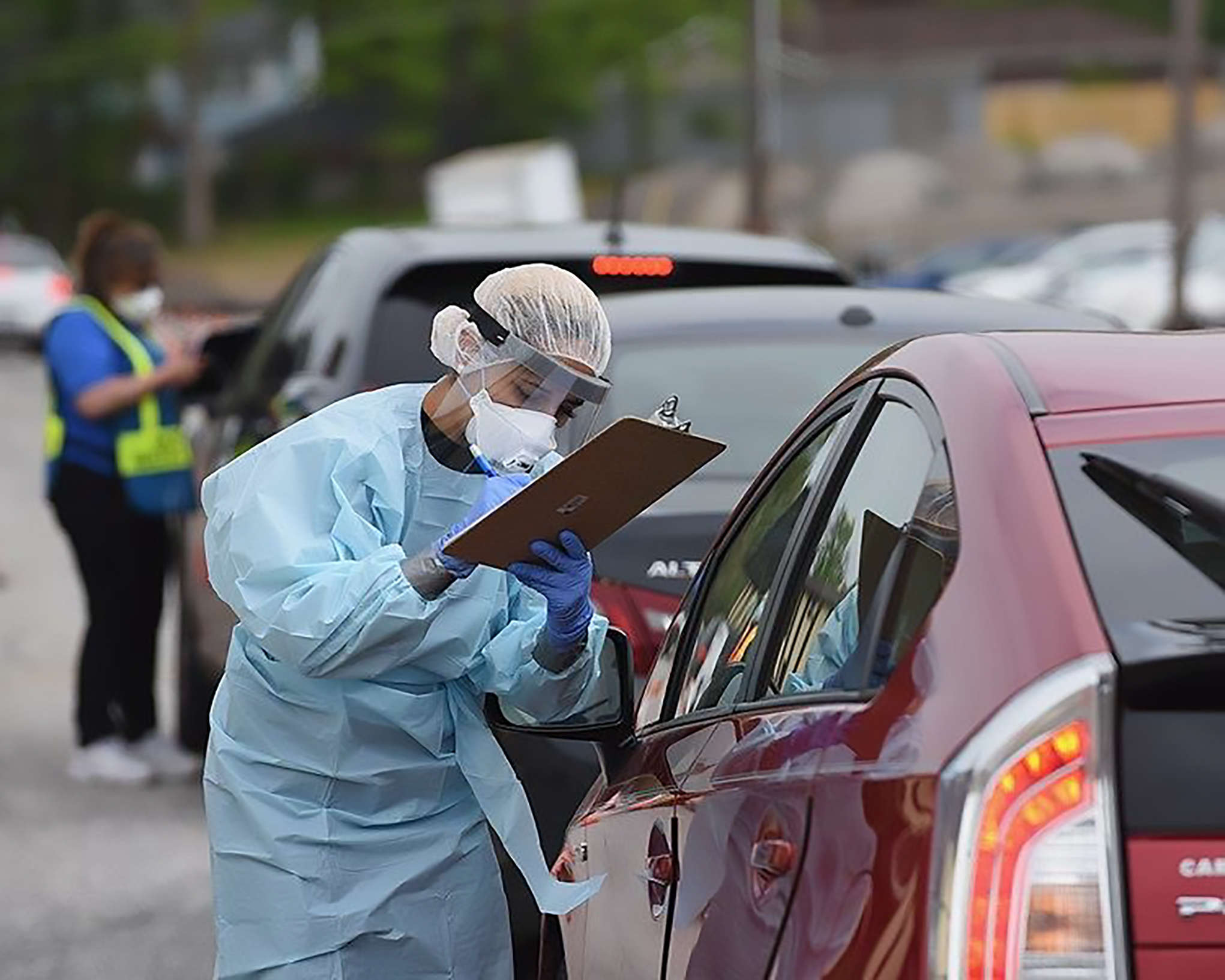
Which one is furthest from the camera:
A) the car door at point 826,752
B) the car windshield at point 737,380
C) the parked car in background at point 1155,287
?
the parked car in background at point 1155,287

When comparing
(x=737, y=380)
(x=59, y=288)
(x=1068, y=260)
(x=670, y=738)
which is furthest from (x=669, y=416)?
(x=59, y=288)

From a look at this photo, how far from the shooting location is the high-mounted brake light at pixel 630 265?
777 cm

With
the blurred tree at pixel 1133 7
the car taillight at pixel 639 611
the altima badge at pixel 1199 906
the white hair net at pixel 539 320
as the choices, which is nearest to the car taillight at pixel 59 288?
the car taillight at pixel 639 611

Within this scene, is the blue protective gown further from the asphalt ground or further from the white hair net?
the asphalt ground

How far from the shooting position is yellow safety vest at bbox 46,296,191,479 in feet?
30.4

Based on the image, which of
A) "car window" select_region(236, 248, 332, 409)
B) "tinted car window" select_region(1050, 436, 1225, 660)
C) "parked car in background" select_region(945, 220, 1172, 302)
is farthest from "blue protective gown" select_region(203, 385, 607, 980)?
"parked car in background" select_region(945, 220, 1172, 302)

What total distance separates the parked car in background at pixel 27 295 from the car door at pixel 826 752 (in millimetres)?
34412

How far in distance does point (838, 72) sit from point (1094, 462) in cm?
7843

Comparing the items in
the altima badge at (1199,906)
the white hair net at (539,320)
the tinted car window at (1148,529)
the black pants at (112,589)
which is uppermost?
the black pants at (112,589)

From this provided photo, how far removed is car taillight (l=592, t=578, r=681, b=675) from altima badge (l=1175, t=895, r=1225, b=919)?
3065mm

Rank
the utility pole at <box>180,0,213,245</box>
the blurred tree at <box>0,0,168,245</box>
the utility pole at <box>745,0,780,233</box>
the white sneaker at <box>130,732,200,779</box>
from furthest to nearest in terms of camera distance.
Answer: the blurred tree at <box>0,0,168,245</box> < the utility pole at <box>180,0,213,245</box> < the utility pole at <box>745,0,780,233</box> < the white sneaker at <box>130,732,200,779</box>

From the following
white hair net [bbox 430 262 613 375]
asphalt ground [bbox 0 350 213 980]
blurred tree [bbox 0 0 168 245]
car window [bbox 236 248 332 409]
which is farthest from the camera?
blurred tree [bbox 0 0 168 245]

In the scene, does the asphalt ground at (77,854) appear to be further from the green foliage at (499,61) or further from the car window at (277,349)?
the green foliage at (499,61)

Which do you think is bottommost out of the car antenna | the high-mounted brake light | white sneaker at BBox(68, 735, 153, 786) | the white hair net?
the white hair net
